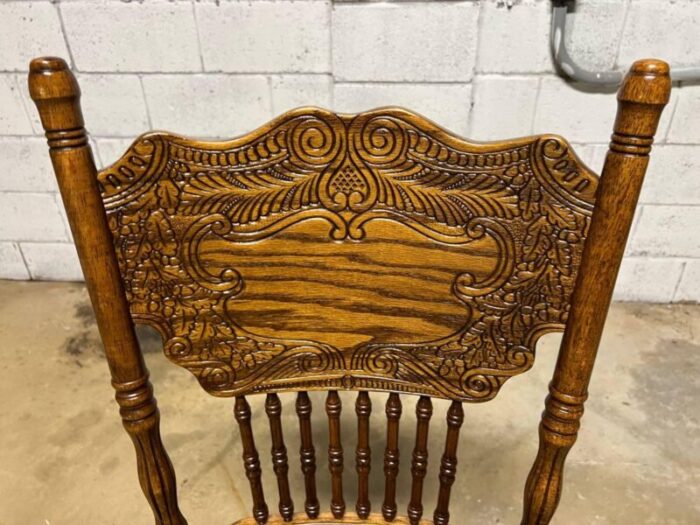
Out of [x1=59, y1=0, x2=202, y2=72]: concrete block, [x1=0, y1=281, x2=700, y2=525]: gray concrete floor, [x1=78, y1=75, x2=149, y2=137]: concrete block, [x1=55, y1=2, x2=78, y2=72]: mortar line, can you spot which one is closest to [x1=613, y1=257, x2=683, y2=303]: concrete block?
[x1=0, y1=281, x2=700, y2=525]: gray concrete floor

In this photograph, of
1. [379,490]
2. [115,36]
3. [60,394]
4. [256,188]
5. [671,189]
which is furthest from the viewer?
[671,189]

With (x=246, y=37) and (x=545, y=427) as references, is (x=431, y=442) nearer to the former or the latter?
(x=545, y=427)

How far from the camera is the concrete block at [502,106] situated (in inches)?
67.6

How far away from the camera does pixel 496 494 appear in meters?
1.28

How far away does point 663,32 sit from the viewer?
1.65 meters

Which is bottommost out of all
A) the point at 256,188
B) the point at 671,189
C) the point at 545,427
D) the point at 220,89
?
the point at 671,189

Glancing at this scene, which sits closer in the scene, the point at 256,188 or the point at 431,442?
the point at 256,188

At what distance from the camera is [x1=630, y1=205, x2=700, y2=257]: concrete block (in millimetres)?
1915

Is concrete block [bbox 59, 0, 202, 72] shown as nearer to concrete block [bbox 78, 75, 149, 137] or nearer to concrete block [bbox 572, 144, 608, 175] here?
concrete block [bbox 78, 75, 149, 137]

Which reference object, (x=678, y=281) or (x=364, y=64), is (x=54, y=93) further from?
(x=678, y=281)

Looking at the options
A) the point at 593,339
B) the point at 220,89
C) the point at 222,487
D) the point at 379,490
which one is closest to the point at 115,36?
the point at 220,89

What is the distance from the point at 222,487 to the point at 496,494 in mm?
686

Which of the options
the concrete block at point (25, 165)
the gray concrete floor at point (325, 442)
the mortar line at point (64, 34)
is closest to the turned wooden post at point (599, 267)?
the gray concrete floor at point (325, 442)

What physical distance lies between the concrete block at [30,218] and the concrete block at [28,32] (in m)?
0.53
